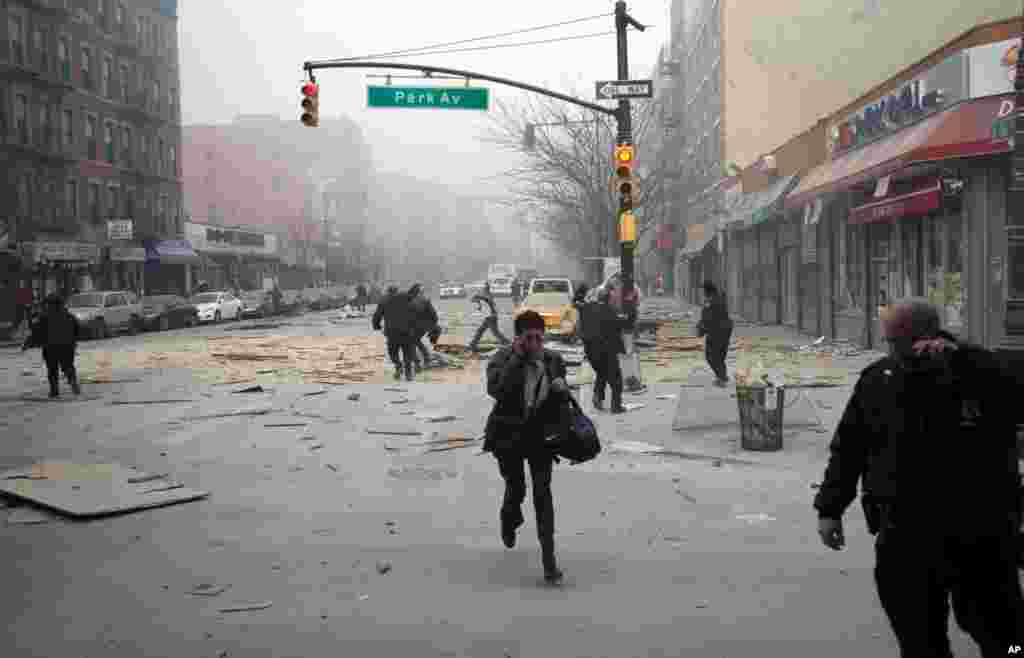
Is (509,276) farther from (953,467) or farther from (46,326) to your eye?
(953,467)

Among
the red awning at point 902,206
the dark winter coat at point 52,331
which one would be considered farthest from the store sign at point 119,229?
the red awning at point 902,206

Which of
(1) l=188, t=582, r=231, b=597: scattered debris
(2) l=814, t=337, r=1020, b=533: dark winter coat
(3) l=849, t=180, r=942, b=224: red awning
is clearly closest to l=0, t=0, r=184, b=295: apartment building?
(3) l=849, t=180, r=942, b=224: red awning

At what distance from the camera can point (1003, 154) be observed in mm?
16188

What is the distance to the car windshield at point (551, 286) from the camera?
119 feet

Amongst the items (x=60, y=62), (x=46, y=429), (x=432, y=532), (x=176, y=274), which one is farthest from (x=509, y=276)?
(x=432, y=532)

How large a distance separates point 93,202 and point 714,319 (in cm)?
4356

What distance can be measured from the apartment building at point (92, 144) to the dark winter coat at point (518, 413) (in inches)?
1568

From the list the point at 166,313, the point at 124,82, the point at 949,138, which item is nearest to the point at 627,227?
the point at 949,138

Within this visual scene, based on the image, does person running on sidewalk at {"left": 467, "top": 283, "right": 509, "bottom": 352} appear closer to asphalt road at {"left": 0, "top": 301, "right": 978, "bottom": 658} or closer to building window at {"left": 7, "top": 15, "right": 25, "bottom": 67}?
asphalt road at {"left": 0, "top": 301, "right": 978, "bottom": 658}

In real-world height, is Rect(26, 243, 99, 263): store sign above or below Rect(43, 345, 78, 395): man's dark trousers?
above

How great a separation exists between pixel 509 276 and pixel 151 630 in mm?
79760

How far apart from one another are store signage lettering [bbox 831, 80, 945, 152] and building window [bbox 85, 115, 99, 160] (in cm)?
3921

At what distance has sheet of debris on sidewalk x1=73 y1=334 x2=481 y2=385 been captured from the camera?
20.1 metres

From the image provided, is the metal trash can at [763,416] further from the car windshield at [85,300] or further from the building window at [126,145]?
the building window at [126,145]
